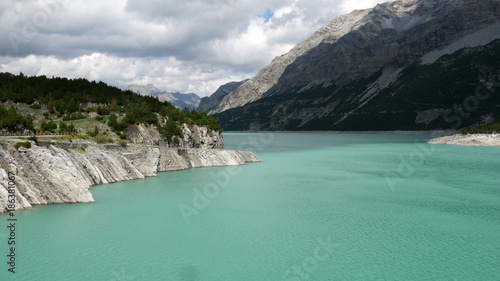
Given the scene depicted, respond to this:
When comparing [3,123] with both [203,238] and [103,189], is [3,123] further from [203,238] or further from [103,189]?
[203,238]

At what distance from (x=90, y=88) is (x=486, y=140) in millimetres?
141136

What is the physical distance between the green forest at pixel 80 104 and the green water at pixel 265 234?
28.0 metres

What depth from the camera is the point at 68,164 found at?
1572 inches

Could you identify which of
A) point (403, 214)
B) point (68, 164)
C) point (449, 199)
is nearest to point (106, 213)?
point (68, 164)

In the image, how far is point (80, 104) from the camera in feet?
294

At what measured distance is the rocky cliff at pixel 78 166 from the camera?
33356 mm

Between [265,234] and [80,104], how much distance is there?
264 feet

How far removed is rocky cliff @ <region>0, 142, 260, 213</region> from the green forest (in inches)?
449

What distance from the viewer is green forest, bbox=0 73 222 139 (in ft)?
229

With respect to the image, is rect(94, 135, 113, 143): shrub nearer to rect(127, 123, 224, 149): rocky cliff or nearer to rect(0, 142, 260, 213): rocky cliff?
rect(0, 142, 260, 213): rocky cliff

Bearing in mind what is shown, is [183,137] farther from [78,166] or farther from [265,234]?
[265,234]

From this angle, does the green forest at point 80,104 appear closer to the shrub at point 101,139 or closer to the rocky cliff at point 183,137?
the rocky cliff at point 183,137

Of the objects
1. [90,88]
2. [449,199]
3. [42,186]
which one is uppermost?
[90,88]

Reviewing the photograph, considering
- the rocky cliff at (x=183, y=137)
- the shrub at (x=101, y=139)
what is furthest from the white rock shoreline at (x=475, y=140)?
the shrub at (x=101, y=139)
